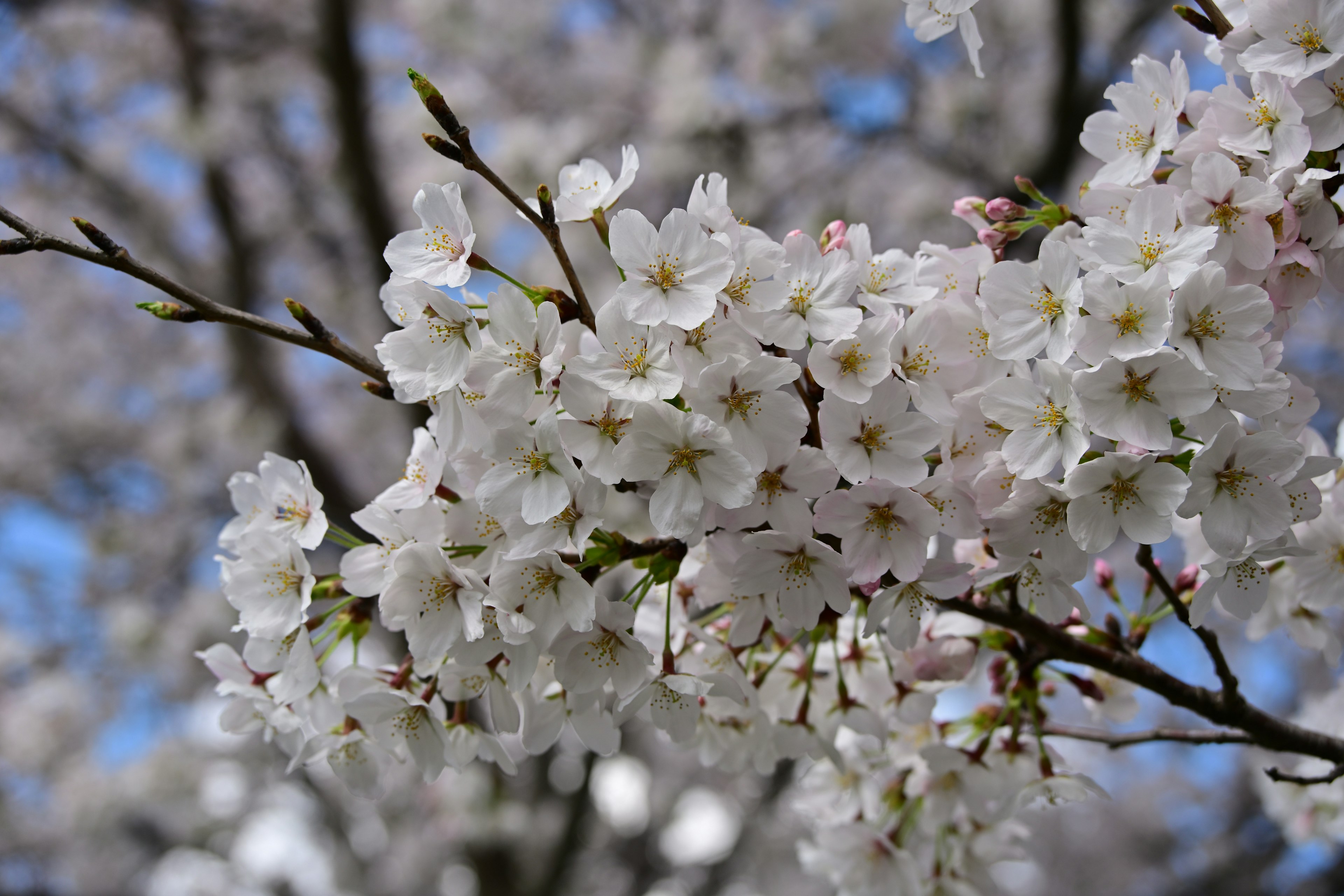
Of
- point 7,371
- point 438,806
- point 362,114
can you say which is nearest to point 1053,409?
point 362,114

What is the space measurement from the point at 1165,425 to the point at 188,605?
304 inches

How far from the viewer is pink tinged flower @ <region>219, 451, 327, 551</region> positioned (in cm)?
115

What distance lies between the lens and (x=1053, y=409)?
956mm

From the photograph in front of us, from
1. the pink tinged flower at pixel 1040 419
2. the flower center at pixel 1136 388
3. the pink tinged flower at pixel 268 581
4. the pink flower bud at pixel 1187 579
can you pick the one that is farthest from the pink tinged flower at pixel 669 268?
the pink flower bud at pixel 1187 579

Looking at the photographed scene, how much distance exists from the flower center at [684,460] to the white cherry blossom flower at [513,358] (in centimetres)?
15

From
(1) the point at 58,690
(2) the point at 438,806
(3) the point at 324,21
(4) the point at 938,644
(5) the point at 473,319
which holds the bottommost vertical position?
(1) the point at 58,690

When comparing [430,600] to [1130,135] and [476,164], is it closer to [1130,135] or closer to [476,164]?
[476,164]

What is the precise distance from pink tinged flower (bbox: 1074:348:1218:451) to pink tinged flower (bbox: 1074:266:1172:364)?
0.05 feet

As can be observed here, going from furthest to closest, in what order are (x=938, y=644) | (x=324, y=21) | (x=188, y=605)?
(x=188, y=605) < (x=324, y=21) < (x=938, y=644)

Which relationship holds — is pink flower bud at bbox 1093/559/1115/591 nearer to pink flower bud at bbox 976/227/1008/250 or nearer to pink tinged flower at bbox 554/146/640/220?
pink flower bud at bbox 976/227/1008/250

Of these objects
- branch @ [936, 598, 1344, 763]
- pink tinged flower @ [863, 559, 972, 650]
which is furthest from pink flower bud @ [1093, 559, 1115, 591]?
pink tinged flower @ [863, 559, 972, 650]

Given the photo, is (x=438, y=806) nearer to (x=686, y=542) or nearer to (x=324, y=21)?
(x=324, y=21)

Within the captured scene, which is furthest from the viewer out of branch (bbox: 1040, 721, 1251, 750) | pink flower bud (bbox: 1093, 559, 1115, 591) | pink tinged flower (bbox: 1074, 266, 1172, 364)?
pink flower bud (bbox: 1093, 559, 1115, 591)

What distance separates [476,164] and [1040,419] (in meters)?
0.67
